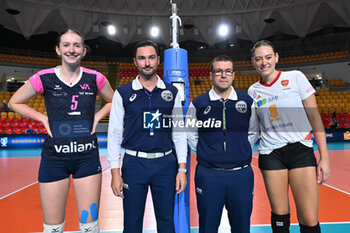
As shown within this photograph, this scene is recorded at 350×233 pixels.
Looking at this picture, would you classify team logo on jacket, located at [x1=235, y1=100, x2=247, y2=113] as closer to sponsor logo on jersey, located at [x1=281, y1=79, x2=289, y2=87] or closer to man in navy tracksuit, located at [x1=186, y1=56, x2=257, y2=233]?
man in navy tracksuit, located at [x1=186, y1=56, x2=257, y2=233]

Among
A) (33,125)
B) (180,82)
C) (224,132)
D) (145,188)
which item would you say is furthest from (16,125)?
(224,132)

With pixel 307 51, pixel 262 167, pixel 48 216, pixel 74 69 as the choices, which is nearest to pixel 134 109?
pixel 74 69

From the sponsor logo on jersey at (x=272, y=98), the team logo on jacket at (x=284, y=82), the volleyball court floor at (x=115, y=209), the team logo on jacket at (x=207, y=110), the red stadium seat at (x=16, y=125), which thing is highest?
the team logo on jacket at (x=284, y=82)

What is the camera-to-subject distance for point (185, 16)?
72.7 feet

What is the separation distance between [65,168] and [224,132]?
1.59m

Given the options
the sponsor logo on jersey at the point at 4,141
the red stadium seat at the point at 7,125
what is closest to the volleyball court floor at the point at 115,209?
the sponsor logo on jersey at the point at 4,141

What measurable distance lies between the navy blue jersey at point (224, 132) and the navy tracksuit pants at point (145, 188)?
40 cm

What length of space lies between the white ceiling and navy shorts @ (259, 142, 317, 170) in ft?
66.1

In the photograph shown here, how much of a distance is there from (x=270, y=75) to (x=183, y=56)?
1.28 m

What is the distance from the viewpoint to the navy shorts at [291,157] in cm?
241

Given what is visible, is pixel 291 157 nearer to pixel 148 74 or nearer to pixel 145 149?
pixel 145 149

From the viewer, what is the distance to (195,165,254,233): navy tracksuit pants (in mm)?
2270

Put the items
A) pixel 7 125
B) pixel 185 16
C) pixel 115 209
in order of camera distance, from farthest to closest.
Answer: pixel 185 16, pixel 7 125, pixel 115 209

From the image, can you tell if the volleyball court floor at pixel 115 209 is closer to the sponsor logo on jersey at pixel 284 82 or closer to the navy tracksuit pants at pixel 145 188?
the navy tracksuit pants at pixel 145 188
